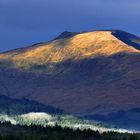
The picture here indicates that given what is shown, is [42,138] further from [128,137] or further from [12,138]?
[128,137]

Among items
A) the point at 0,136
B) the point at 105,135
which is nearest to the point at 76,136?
the point at 105,135

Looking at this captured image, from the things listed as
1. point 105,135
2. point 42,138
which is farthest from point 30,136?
point 105,135

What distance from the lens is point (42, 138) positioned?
584 ft

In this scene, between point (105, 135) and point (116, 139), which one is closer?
point (116, 139)

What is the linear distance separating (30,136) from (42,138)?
3630 mm

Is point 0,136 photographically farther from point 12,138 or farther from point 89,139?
point 89,139

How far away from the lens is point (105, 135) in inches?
7254

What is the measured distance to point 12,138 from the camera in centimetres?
17850

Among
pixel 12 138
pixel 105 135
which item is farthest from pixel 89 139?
pixel 12 138

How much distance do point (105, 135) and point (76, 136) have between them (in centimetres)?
732

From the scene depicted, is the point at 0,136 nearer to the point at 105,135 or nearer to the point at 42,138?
the point at 42,138

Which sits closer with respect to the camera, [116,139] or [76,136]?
[116,139]

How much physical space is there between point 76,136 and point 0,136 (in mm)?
19949

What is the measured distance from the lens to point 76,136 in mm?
186250
